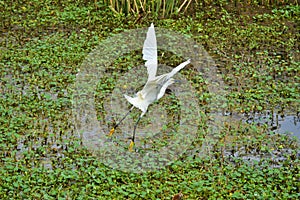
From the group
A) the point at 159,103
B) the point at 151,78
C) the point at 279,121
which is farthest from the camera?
the point at 159,103

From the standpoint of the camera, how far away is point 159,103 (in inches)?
278

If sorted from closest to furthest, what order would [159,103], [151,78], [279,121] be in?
[151,78] < [279,121] < [159,103]

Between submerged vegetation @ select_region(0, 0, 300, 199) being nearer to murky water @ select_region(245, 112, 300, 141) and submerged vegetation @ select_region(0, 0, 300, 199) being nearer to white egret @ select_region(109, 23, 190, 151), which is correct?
murky water @ select_region(245, 112, 300, 141)

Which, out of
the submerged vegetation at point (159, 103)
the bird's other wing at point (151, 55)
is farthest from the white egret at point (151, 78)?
the submerged vegetation at point (159, 103)

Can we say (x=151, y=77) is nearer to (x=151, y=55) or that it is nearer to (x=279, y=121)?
(x=151, y=55)

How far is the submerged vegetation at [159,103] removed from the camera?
17.9 feet

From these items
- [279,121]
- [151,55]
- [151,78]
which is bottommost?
[279,121]

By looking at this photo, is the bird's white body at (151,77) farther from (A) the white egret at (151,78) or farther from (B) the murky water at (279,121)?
(B) the murky water at (279,121)

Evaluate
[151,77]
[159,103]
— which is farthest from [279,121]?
[151,77]

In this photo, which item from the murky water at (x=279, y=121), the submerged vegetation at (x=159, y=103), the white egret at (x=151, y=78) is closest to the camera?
the submerged vegetation at (x=159, y=103)

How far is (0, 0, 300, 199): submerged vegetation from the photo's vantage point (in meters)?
5.46

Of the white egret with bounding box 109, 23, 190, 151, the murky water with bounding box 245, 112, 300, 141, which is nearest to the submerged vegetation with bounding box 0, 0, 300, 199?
the murky water with bounding box 245, 112, 300, 141

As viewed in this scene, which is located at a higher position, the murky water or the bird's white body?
the bird's white body

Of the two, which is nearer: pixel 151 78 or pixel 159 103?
pixel 151 78
